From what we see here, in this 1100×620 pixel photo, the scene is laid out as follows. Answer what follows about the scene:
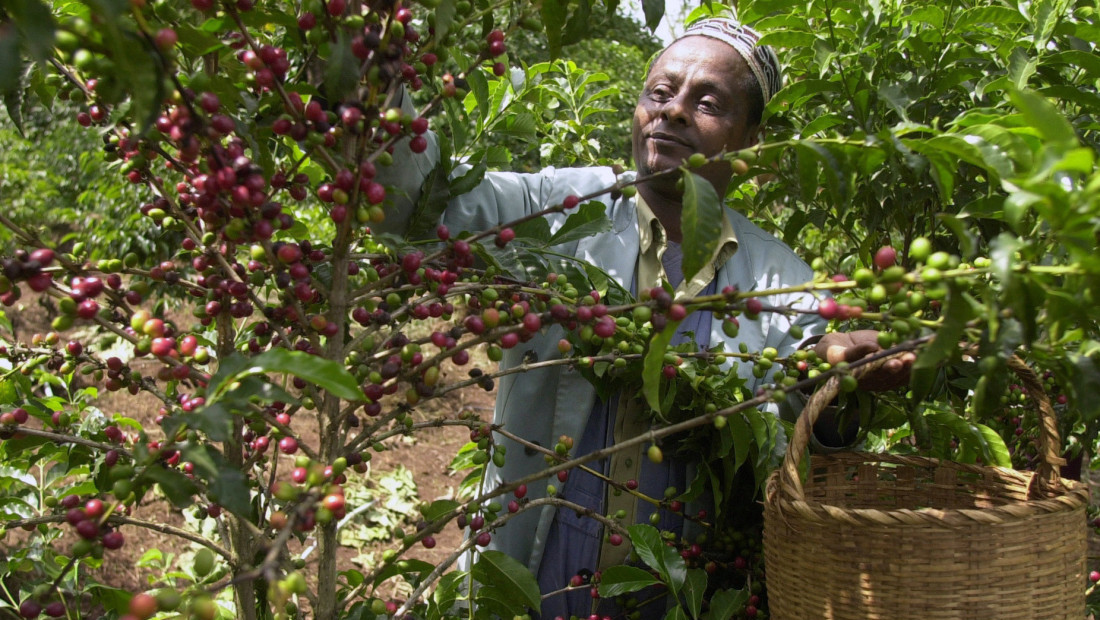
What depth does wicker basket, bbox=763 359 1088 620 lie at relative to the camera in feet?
3.81

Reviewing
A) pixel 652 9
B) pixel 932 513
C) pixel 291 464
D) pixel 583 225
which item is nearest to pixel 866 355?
pixel 932 513

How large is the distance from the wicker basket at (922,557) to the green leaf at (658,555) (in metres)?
0.16

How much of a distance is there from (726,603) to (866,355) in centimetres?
57

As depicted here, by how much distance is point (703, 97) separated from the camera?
1.98m

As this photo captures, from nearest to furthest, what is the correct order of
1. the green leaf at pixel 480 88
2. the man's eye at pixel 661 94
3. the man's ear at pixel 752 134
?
the green leaf at pixel 480 88, the man's eye at pixel 661 94, the man's ear at pixel 752 134

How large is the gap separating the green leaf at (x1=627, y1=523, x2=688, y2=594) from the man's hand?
42cm

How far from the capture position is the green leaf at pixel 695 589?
1438mm

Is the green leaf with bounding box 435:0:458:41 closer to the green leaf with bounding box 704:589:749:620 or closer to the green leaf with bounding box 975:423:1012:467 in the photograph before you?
the green leaf with bounding box 704:589:749:620

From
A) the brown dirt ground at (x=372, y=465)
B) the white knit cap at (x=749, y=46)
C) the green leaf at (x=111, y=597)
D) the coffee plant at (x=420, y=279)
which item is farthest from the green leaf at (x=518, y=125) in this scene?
the brown dirt ground at (x=372, y=465)

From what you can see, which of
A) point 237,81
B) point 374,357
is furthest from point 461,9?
point 374,357

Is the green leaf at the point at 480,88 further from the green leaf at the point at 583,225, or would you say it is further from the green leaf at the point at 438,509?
the green leaf at the point at 438,509

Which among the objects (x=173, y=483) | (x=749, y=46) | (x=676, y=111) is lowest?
(x=173, y=483)

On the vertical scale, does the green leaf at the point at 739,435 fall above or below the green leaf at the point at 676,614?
above

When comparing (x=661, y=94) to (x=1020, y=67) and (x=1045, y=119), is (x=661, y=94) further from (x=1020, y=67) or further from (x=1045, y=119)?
(x=1045, y=119)
